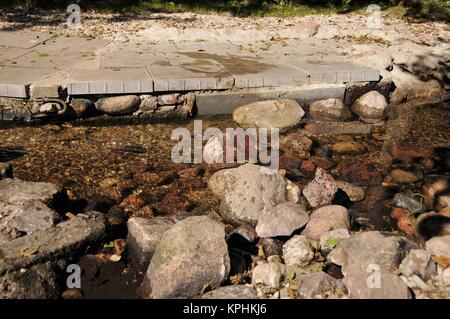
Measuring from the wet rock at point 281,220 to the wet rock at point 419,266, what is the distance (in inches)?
34.5

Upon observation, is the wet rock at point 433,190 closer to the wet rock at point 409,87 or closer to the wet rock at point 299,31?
the wet rock at point 409,87

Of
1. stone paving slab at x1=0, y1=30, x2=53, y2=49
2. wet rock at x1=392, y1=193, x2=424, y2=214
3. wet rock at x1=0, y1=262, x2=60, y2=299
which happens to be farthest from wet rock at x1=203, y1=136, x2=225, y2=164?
stone paving slab at x1=0, y1=30, x2=53, y2=49

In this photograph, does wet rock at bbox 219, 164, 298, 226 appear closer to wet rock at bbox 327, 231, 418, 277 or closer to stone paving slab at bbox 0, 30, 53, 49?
wet rock at bbox 327, 231, 418, 277

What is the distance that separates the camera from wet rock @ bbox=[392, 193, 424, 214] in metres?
4.19

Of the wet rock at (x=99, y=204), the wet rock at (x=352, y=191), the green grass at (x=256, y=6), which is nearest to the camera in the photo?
the wet rock at (x=99, y=204)

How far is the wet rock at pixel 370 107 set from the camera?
6.59 metres

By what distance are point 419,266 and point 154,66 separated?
14.8 ft

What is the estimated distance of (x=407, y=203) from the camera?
4.25 meters

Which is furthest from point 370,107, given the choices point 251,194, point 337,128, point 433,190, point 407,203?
point 251,194

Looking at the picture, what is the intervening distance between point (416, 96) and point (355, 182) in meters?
3.17

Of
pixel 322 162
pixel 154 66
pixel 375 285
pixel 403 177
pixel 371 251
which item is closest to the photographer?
pixel 375 285

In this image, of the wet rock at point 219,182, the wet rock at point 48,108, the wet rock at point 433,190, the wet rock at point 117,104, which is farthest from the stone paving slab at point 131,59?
the wet rock at point 433,190

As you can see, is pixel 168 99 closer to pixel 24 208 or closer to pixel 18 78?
pixel 18 78
